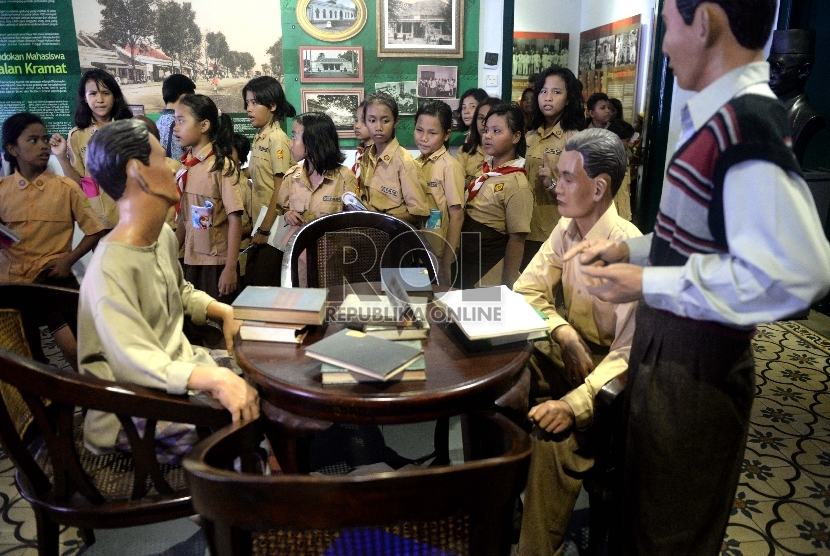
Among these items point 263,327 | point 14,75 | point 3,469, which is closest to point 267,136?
point 14,75

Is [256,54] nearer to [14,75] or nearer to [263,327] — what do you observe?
[14,75]

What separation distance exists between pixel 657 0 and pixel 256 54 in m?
3.16

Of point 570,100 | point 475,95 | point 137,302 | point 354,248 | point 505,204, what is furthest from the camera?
point 475,95

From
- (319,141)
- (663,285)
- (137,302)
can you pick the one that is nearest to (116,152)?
(137,302)

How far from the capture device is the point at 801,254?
3.35ft

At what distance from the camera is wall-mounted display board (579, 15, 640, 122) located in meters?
5.20

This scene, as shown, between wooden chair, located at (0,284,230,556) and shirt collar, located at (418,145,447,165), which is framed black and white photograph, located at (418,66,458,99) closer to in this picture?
shirt collar, located at (418,145,447,165)

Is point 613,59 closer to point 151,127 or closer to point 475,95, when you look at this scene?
point 475,95

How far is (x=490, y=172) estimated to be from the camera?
3447 millimetres

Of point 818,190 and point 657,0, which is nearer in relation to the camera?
point 818,190

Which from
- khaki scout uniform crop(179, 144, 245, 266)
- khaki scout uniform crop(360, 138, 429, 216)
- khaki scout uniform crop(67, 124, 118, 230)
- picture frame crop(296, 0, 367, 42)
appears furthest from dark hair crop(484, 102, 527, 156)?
khaki scout uniform crop(67, 124, 118, 230)

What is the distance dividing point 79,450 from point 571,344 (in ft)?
4.72

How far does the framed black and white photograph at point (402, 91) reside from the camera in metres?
4.59

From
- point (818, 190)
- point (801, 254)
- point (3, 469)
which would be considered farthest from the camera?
point (818, 190)
